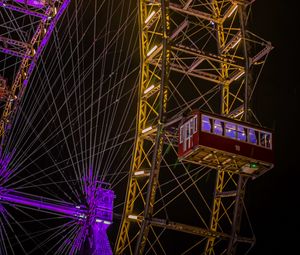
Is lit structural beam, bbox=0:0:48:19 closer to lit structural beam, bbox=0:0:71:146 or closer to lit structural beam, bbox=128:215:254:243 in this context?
lit structural beam, bbox=0:0:71:146

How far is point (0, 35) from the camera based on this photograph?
100 ft

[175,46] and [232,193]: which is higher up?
[175,46]

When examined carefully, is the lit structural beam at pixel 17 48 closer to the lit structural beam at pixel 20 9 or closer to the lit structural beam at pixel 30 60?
the lit structural beam at pixel 30 60

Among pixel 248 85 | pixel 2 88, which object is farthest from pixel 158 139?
pixel 2 88

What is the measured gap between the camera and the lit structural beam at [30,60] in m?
29.2

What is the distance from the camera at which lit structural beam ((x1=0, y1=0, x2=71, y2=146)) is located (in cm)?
2922

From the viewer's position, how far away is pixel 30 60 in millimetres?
32438

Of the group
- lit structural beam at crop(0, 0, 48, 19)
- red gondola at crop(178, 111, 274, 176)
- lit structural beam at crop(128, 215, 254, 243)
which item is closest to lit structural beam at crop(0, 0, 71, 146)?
lit structural beam at crop(0, 0, 48, 19)

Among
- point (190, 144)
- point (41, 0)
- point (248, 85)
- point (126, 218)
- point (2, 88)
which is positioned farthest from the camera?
point (2, 88)

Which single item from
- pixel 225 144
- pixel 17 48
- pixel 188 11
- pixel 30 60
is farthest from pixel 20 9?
pixel 225 144

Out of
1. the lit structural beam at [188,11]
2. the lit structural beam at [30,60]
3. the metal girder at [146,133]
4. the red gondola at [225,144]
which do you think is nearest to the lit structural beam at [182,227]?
the metal girder at [146,133]

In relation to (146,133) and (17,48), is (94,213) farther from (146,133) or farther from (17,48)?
(17,48)

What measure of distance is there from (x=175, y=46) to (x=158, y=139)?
12.6 ft

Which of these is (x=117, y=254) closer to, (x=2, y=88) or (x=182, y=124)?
(x=182, y=124)
